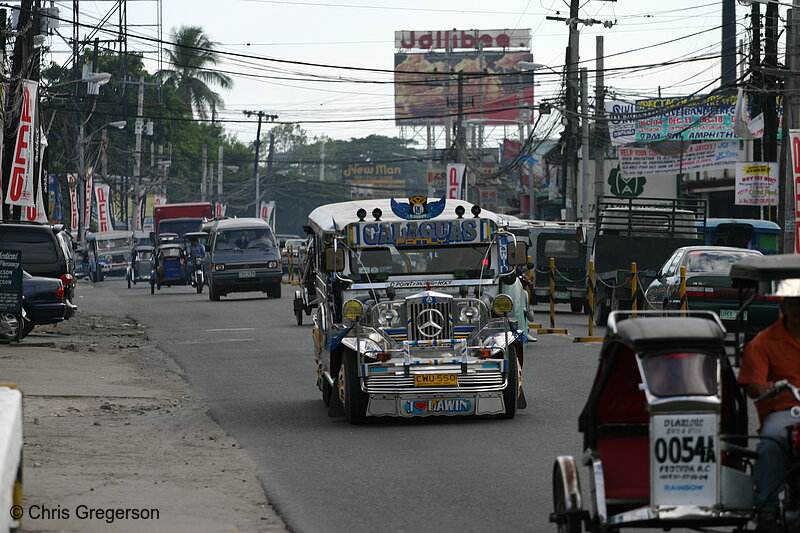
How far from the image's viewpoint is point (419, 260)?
13.8m

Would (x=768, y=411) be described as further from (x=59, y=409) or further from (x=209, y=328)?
(x=209, y=328)

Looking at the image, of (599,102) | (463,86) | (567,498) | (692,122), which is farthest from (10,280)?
(463,86)

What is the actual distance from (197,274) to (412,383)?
3281 centimetres

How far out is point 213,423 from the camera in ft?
44.6

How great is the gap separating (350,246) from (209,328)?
49.0ft

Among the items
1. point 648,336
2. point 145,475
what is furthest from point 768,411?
point 145,475

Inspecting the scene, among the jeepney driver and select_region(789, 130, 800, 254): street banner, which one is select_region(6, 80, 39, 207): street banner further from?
the jeepney driver

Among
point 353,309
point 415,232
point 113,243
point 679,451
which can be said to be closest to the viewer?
point 679,451

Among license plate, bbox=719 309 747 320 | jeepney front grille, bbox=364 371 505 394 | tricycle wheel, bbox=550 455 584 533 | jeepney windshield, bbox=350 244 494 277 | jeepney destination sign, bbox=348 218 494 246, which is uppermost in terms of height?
jeepney destination sign, bbox=348 218 494 246

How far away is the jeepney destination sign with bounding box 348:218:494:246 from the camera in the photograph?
44.9 ft

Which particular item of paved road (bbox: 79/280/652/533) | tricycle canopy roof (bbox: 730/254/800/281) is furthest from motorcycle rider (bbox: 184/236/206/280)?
tricycle canopy roof (bbox: 730/254/800/281)

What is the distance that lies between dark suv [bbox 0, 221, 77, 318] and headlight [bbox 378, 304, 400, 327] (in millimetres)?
11708

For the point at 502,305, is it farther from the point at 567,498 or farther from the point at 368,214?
the point at 567,498

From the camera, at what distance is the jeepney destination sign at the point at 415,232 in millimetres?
13688
